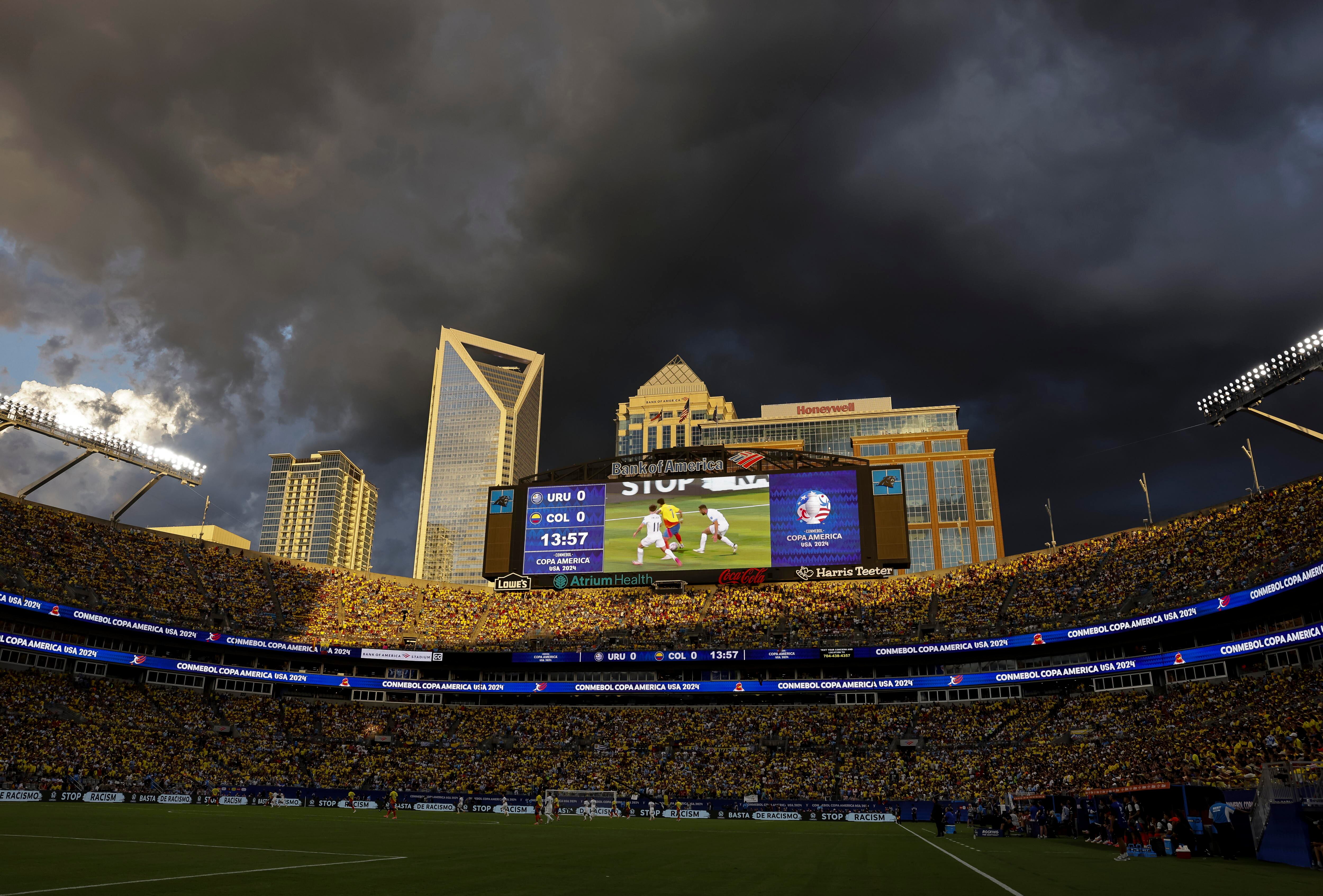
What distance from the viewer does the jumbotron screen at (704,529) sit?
6175 centimetres

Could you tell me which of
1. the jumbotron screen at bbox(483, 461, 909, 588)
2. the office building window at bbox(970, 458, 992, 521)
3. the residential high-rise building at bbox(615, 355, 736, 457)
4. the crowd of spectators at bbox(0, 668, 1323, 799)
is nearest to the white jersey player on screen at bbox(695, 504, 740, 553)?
the jumbotron screen at bbox(483, 461, 909, 588)

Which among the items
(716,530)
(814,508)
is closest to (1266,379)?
(814,508)

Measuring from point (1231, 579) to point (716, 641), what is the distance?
115 feet

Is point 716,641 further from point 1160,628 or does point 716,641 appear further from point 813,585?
point 1160,628

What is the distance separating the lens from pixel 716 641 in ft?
214

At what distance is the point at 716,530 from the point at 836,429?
97.4m

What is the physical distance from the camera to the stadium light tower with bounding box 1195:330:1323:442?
128ft

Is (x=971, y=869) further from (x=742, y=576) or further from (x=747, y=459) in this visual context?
(x=747, y=459)

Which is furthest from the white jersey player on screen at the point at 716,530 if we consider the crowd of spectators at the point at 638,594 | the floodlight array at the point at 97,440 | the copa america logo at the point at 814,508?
the floodlight array at the point at 97,440

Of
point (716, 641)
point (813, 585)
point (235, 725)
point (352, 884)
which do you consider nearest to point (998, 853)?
point (352, 884)

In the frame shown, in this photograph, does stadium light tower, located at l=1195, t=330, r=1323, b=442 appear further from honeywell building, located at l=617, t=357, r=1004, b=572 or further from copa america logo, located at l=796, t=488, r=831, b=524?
honeywell building, located at l=617, t=357, r=1004, b=572

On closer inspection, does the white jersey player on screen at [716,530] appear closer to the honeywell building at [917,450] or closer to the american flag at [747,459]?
the american flag at [747,459]

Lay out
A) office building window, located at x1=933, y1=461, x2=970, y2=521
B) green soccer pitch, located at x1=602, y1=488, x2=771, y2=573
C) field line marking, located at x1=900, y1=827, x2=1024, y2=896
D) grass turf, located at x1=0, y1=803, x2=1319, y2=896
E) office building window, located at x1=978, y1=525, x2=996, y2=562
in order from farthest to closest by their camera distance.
Result: 1. office building window, located at x1=933, y1=461, x2=970, y2=521
2. office building window, located at x1=978, y1=525, x2=996, y2=562
3. green soccer pitch, located at x1=602, y1=488, x2=771, y2=573
4. field line marking, located at x1=900, y1=827, x2=1024, y2=896
5. grass turf, located at x1=0, y1=803, x2=1319, y2=896

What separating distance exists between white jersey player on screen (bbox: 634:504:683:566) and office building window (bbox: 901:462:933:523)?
80360mm
